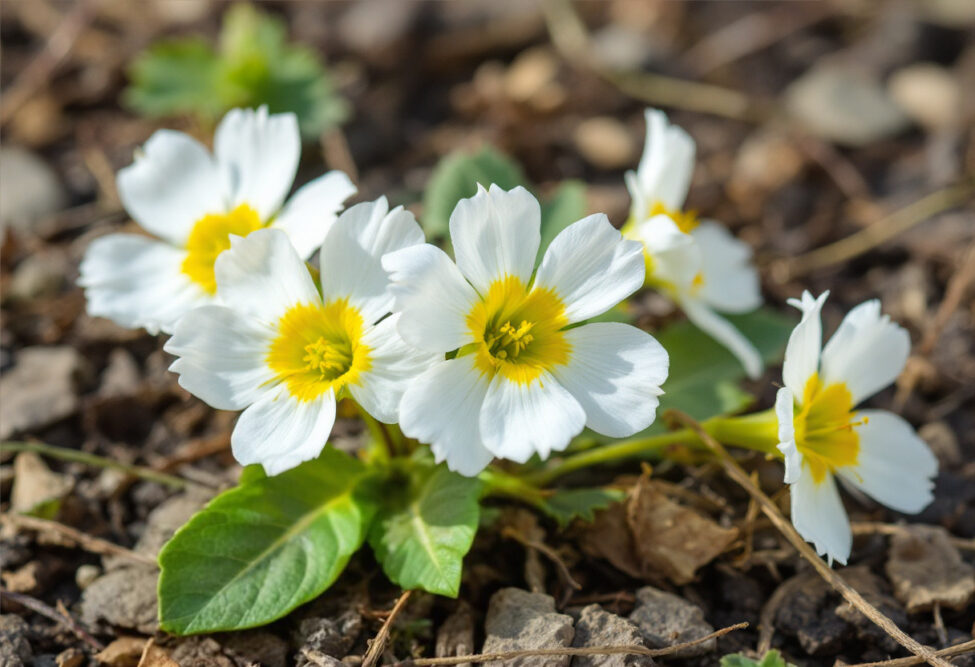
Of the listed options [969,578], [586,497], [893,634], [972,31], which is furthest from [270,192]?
[972,31]

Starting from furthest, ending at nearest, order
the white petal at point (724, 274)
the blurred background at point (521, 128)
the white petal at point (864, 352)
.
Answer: the blurred background at point (521, 128)
the white petal at point (724, 274)
the white petal at point (864, 352)

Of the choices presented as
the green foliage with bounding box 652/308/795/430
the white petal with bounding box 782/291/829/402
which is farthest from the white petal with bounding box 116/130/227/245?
the white petal with bounding box 782/291/829/402

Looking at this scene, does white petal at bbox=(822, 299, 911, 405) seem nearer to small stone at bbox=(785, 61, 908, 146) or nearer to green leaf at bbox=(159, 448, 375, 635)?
green leaf at bbox=(159, 448, 375, 635)

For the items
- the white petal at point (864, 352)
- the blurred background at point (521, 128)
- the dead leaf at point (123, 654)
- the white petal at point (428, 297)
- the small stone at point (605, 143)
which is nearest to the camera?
the white petal at point (428, 297)

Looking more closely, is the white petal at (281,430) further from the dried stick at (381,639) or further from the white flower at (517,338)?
the dried stick at (381,639)

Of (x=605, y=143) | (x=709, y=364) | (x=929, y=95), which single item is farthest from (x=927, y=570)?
(x=929, y=95)

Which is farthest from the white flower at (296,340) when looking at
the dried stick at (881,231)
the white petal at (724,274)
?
the dried stick at (881,231)
